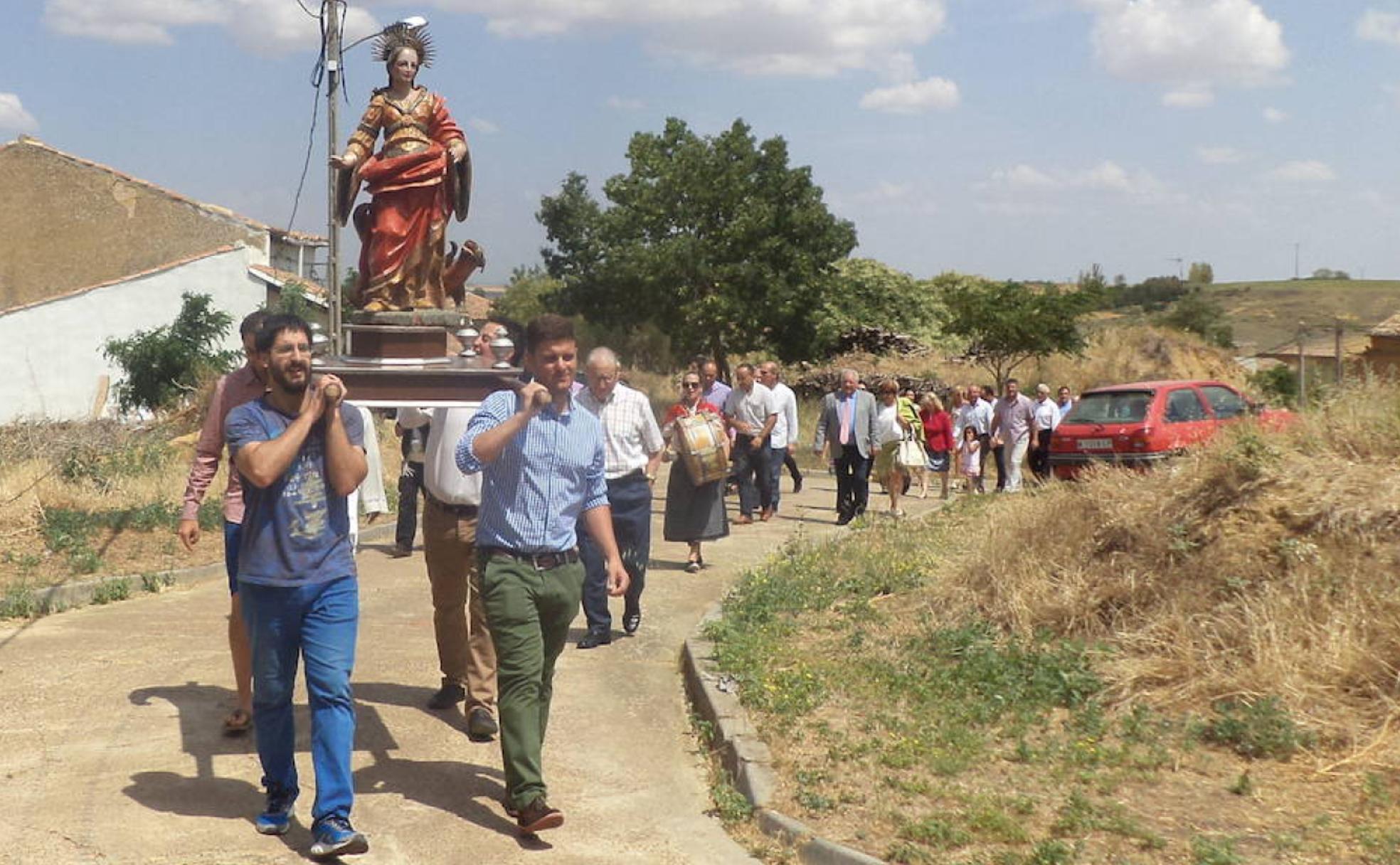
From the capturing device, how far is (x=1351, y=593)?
7.26 m

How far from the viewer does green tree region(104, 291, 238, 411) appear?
28.7m

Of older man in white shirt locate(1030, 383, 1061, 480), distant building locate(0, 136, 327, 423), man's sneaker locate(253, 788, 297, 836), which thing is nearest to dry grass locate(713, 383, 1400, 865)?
man's sneaker locate(253, 788, 297, 836)

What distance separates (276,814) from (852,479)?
10556 mm

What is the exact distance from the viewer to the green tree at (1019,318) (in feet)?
112

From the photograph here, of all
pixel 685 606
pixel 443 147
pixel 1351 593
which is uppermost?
pixel 443 147

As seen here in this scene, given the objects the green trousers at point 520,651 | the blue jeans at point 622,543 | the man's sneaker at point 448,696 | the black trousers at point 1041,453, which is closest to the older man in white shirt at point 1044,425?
the black trousers at point 1041,453

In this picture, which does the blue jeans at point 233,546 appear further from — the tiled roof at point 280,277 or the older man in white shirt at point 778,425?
the tiled roof at point 280,277

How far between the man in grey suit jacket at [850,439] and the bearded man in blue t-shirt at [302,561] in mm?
10102

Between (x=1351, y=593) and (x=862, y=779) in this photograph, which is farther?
(x=1351, y=593)

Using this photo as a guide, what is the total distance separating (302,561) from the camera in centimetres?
545

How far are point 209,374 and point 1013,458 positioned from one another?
49.8 feet

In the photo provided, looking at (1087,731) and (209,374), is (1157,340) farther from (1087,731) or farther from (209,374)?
(1087,731)

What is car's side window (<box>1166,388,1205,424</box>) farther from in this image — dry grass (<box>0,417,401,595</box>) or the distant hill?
the distant hill

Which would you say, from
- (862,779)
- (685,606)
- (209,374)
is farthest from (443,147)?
(209,374)
